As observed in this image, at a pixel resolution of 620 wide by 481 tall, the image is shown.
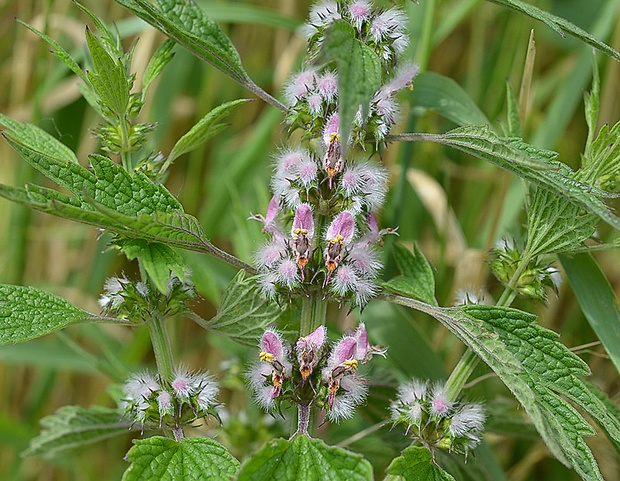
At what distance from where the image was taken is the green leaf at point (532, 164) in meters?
0.84

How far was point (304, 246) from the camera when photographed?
0.97m

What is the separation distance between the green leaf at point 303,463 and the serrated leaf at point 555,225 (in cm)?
43

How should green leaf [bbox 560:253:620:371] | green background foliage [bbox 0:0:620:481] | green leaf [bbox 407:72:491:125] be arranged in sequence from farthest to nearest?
green background foliage [bbox 0:0:620:481] → green leaf [bbox 407:72:491:125] → green leaf [bbox 560:253:620:371]

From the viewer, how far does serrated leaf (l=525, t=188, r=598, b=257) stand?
3.30 ft

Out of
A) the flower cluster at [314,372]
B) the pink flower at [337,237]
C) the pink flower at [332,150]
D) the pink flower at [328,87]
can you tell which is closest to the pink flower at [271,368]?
the flower cluster at [314,372]

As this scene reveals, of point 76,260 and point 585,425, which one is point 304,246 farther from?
point 76,260

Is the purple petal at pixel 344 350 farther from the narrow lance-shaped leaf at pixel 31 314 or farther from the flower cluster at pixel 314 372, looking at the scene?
the narrow lance-shaped leaf at pixel 31 314

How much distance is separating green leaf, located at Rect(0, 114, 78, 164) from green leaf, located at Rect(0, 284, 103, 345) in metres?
0.20

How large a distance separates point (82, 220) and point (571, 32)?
673 mm

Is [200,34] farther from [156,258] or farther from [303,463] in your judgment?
[303,463]

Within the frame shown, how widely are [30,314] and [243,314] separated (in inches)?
12.1

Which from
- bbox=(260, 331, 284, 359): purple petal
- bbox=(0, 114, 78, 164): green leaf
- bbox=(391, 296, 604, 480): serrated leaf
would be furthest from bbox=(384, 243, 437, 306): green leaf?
bbox=(0, 114, 78, 164): green leaf

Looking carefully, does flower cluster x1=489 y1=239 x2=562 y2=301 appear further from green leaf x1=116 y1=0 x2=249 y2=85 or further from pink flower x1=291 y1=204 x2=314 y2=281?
green leaf x1=116 y1=0 x2=249 y2=85

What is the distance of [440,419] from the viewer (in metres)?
1.02
